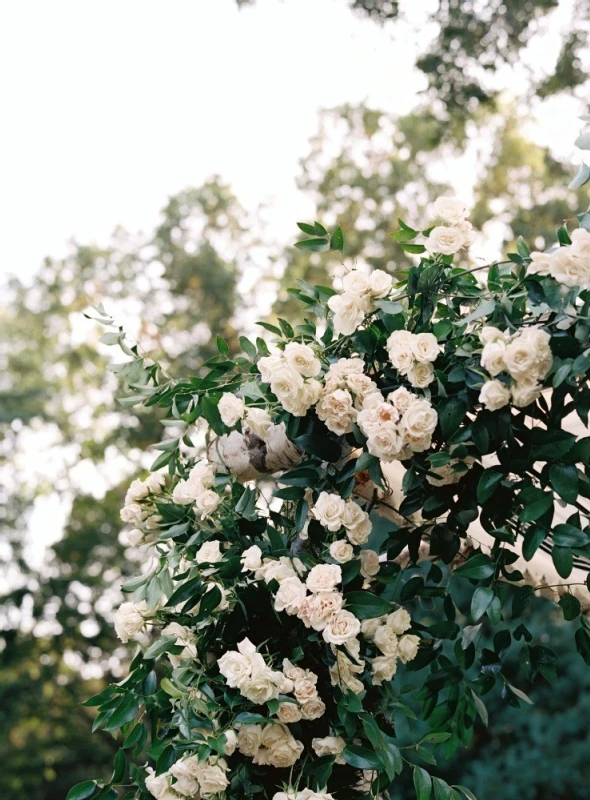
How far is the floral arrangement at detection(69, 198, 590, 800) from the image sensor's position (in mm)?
1189

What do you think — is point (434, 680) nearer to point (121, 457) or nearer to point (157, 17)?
point (157, 17)

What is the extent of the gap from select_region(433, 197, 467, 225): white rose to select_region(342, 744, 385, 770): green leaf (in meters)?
0.83

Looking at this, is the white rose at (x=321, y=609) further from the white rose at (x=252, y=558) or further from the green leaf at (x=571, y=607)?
the green leaf at (x=571, y=607)

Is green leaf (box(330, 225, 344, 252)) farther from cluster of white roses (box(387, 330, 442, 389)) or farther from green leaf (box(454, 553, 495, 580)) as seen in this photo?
green leaf (box(454, 553, 495, 580))

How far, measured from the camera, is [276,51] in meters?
7.86

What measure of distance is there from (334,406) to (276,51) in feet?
23.9

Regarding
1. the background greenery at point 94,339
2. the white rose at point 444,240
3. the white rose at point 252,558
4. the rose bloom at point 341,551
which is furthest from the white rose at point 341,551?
the background greenery at point 94,339

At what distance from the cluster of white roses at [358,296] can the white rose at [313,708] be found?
1.91ft

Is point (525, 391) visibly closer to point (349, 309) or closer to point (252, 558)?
point (349, 309)

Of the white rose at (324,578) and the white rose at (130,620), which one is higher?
the white rose at (324,578)

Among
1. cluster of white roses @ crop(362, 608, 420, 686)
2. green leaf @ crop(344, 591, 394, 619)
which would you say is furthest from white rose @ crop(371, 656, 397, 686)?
green leaf @ crop(344, 591, 394, 619)

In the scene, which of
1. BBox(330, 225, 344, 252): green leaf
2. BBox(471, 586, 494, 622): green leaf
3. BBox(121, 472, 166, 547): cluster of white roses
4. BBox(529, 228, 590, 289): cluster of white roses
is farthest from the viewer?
BBox(121, 472, 166, 547): cluster of white roses

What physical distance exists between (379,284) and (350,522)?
0.38 meters

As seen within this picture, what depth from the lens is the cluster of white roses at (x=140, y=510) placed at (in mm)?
1559
